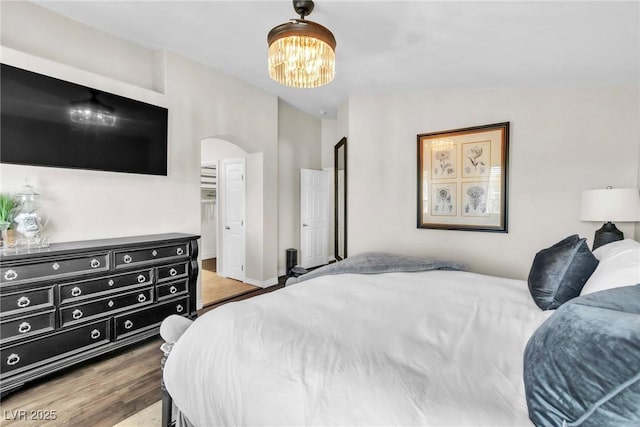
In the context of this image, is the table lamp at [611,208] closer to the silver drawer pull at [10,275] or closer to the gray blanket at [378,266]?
the gray blanket at [378,266]

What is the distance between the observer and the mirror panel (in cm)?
417

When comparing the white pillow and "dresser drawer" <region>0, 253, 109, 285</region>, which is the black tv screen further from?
the white pillow

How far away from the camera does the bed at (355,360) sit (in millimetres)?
870

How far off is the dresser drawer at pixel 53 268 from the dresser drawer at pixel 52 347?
1.40 ft

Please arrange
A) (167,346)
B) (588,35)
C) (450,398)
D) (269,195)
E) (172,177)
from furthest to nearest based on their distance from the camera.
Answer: (269,195), (172,177), (588,35), (167,346), (450,398)

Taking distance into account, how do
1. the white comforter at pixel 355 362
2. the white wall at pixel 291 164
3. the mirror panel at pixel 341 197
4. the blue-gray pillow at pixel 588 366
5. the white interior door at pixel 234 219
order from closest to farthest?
1. the blue-gray pillow at pixel 588 366
2. the white comforter at pixel 355 362
3. the mirror panel at pixel 341 197
4. the white interior door at pixel 234 219
5. the white wall at pixel 291 164

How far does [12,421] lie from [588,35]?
451cm

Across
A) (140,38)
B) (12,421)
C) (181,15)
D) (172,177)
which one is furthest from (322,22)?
(12,421)

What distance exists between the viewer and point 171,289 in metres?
2.77

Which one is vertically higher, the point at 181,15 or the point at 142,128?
the point at 181,15

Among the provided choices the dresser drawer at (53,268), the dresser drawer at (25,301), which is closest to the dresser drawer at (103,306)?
the dresser drawer at (25,301)

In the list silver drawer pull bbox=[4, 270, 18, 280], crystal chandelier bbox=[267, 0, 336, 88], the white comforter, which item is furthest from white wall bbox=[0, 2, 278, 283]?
the white comforter

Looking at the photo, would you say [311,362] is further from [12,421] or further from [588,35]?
[588,35]

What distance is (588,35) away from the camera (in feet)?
6.93
